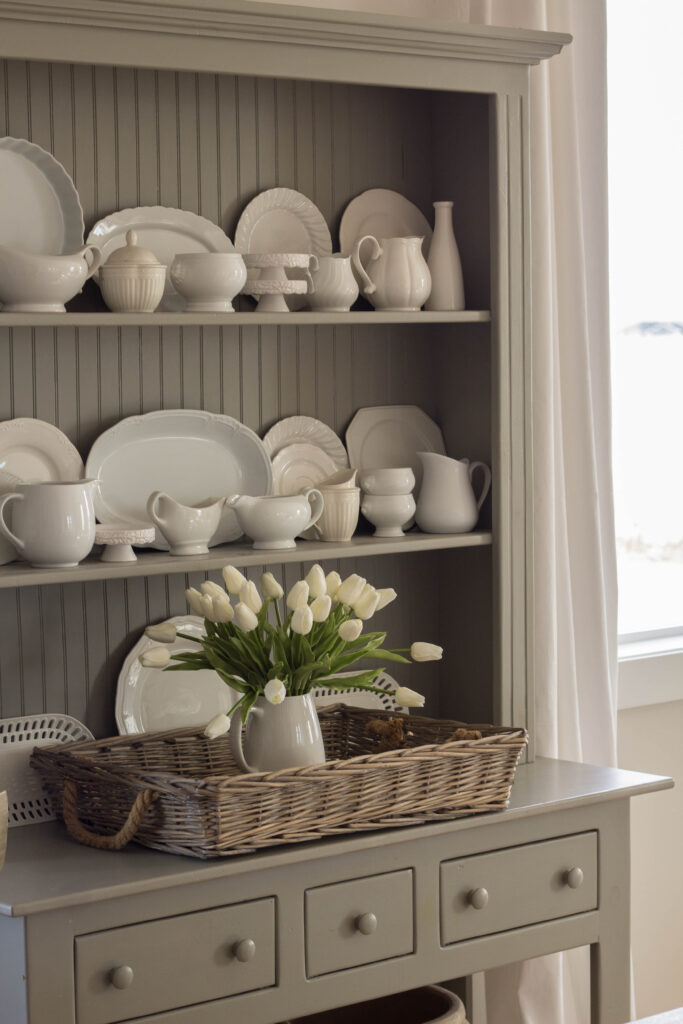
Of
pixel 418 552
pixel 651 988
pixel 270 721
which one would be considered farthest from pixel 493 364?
pixel 651 988

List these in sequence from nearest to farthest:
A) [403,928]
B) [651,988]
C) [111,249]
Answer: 1. [403,928]
2. [111,249]
3. [651,988]

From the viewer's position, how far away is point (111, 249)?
2.45 m

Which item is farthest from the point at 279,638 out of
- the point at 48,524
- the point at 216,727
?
the point at 48,524

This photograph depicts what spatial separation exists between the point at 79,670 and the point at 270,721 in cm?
42

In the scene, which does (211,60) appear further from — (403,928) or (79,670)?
(403,928)

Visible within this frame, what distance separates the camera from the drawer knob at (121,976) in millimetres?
1977

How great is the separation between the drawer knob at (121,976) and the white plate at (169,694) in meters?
0.57

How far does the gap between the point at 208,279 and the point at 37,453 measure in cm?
41

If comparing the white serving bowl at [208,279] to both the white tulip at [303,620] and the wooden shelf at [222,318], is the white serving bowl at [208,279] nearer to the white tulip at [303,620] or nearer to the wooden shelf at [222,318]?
the wooden shelf at [222,318]

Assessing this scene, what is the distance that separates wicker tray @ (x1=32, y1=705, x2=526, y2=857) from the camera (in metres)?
2.06

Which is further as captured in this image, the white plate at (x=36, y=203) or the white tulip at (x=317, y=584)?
the white plate at (x=36, y=203)

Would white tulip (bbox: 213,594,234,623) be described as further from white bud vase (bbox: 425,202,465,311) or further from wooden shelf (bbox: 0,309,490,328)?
white bud vase (bbox: 425,202,465,311)

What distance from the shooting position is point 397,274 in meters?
2.58

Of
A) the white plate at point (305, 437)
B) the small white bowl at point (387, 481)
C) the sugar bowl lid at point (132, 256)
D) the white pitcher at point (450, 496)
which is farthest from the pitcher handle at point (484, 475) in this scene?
the sugar bowl lid at point (132, 256)
